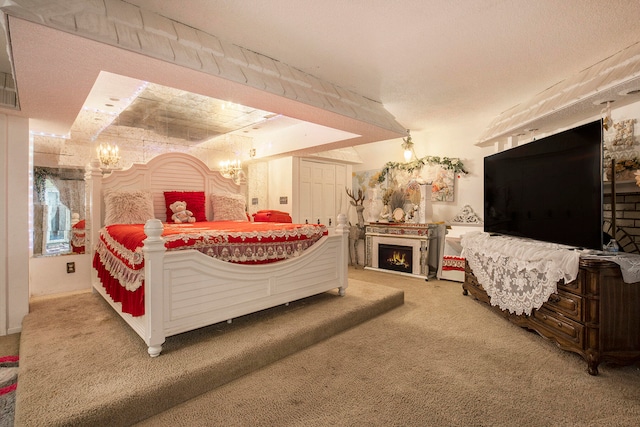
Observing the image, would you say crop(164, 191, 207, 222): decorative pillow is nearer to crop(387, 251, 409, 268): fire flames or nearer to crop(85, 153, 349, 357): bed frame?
crop(85, 153, 349, 357): bed frame

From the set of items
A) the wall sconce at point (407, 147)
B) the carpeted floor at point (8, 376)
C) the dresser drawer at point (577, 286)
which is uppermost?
the wall sconce at point (407, 147)

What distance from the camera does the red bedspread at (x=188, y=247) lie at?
2.29 metres

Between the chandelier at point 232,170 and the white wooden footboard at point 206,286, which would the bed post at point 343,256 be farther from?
the chandelier at point 232,170

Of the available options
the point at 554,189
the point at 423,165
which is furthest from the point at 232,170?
the point at 554,189

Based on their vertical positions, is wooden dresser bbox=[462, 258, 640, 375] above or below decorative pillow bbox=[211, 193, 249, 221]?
below

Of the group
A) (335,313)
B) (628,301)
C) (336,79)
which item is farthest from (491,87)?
(335,313)

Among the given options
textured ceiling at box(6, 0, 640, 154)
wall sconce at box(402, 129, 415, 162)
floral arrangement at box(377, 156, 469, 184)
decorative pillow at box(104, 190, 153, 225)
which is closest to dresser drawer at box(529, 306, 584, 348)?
textured ceiling at box(6, 0, 640, 154)

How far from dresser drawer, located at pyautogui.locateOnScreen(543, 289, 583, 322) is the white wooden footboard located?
79.3 inches

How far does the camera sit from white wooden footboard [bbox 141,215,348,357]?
212 cm

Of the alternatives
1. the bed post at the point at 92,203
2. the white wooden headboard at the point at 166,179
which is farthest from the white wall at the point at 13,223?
the white wooden headboard at the point at 166,179

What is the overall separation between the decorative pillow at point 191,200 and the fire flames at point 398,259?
9.93ft

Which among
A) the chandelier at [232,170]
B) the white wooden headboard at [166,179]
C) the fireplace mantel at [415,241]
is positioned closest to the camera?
the white wooden headboard at [166,179]

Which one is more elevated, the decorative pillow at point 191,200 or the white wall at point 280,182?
the white wall at point 280,182

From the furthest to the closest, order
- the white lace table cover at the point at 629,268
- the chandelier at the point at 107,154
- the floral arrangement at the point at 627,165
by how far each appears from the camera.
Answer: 1. the chandelier at the point at 107,154
2. the floral arrangement at the point at 627,165
3. the white lace table cover at the point at 629,268
